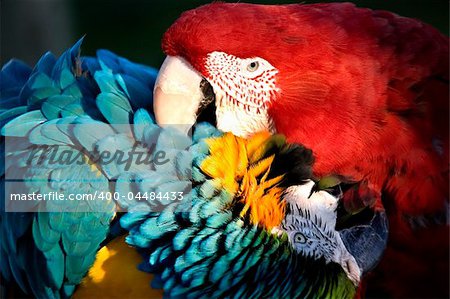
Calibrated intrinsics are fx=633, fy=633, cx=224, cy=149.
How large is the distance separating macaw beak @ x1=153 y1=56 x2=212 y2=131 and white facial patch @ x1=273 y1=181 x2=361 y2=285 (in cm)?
25

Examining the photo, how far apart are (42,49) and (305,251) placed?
5.00 ft

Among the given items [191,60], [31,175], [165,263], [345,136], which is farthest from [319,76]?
[31,175]

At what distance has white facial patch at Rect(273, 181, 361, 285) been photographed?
1150 mm

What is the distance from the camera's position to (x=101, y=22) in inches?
103

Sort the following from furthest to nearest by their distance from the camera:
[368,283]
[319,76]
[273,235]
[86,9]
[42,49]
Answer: [86,9] < [42,49] < [368,283] < [319,76] < [273,235]

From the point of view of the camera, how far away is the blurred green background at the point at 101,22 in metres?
2.26

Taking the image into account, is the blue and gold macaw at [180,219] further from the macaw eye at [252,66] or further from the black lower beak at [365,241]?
the macaw eye at [252,66]

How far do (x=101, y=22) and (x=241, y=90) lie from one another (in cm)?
151

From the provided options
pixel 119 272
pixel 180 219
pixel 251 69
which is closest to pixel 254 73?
pixel 251 69

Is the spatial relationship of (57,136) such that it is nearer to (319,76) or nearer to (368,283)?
(319,76)

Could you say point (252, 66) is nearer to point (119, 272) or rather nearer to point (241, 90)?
point (241, 90)

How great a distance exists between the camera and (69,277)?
3.92 feet

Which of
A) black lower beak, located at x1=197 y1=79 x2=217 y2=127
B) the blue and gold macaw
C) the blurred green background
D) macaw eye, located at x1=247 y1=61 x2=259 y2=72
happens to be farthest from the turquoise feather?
the blurred green background

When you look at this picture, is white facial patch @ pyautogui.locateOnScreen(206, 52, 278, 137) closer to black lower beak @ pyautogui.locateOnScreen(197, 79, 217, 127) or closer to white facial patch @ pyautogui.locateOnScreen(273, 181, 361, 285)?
black lower beak @ pyautogui.locateOnScreen(197, 79, 217, 127)
